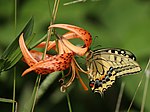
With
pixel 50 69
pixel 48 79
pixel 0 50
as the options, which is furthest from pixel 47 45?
pixel 0 50

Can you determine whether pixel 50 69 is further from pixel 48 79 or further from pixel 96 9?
pixel 96 9

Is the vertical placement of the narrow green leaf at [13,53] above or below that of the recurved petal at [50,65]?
above

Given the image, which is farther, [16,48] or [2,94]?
[2,94]

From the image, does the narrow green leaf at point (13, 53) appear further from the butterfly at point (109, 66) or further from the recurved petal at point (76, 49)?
the butterfly at point (109, 66)

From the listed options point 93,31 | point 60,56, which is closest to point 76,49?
point 60,56

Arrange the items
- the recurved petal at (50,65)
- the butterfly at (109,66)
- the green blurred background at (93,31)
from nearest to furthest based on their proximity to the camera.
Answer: the recurved petal at (50,65) < the butterfly at (109,66) < the green blurred background at (93,31)

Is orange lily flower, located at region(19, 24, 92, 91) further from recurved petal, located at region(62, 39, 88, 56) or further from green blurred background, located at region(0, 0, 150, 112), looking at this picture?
green blurred background, located at region(0, 0, 150, 112)

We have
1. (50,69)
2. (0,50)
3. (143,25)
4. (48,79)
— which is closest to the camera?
(50,69)

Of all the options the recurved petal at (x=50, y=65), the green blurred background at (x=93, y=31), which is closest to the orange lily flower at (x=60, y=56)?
the recurved petal at (x=50, y=65)
